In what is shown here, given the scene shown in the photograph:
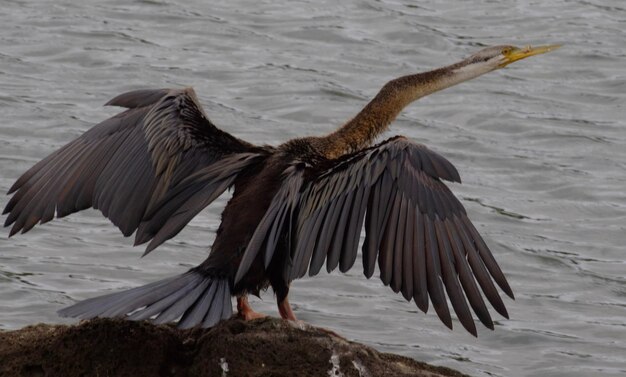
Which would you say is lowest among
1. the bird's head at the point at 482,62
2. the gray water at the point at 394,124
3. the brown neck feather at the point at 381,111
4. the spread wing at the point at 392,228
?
the gray water at the point at 394,124

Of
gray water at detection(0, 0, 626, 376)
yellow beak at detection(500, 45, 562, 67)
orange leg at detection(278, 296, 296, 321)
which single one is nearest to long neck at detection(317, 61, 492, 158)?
yellow beak at detection(500, 45, 562, 67)

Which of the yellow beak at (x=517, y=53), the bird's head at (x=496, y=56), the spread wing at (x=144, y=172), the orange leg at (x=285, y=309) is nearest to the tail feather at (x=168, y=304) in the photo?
the orange leg at (x=285, y=309)

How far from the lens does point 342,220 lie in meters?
5.39

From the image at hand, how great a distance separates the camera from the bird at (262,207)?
16.7ft

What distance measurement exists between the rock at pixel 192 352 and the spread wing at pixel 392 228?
321 mm

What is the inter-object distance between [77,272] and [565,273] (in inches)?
130

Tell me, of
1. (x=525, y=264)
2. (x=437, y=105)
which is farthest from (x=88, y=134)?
(x=437, y=105)

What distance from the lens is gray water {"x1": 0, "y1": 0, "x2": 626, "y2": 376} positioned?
317 inches

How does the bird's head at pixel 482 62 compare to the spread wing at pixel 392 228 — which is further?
the bird's head at pixel 482 62

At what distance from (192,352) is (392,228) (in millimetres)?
979

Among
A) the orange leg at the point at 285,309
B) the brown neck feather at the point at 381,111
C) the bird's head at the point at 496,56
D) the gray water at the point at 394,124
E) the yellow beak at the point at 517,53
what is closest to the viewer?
the orange leg at the point at 285,309

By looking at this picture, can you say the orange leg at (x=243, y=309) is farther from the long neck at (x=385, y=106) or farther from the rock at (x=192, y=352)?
the long neck at (x=385, y=106)

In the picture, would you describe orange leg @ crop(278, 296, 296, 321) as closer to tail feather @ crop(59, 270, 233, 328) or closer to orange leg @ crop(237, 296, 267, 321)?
orange leg @ crop(237, 296, 267, 321)

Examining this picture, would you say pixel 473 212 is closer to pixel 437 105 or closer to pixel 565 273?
pixel 565 273
